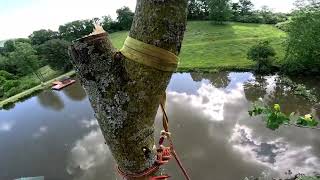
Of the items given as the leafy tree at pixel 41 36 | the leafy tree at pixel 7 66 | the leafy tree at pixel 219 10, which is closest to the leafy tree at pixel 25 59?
the leafy tree at pixel 7 66

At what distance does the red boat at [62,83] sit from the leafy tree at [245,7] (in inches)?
1253

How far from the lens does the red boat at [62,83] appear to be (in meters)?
35.3

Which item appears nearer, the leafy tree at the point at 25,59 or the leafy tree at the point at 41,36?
the leafy tree at the point at 25,59

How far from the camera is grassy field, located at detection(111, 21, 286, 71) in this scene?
34.0 meters

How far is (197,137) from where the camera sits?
1950 centimetres

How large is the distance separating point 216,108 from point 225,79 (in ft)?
24.2

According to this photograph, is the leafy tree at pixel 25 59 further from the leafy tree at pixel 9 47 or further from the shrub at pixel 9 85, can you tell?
the leafy tree at pixel 9 47

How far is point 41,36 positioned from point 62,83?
67.4 ft

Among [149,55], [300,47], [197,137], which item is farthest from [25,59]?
[149,55]

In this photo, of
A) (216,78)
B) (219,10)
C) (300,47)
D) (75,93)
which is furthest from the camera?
(219,10)

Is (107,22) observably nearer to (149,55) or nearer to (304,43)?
(304,43)

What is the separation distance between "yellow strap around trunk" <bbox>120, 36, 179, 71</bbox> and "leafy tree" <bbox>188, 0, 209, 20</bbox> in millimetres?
55333

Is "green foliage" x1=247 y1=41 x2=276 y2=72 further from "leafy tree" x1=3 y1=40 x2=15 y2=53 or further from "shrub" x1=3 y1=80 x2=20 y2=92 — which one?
"leafy tree" x1=3 y1=40 x2=15 y2=53

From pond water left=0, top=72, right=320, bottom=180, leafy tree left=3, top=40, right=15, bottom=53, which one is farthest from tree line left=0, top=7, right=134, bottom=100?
leafy tree left=3, top=40, right=15, bottom=53
